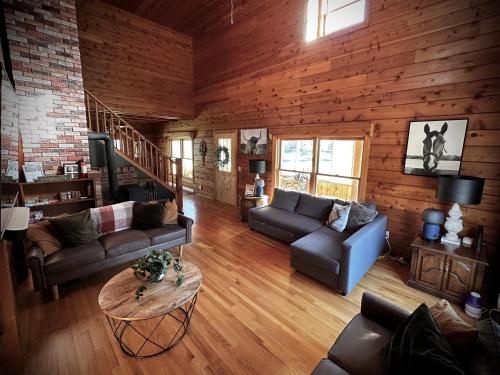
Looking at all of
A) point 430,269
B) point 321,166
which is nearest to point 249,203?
point 321,166

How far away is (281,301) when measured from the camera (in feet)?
8.44

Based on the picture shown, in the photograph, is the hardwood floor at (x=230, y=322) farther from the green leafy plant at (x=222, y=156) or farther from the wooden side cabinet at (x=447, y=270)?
the green leafy plant at (x=222, y=156)

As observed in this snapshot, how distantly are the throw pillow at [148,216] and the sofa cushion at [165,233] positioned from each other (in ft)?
0.30

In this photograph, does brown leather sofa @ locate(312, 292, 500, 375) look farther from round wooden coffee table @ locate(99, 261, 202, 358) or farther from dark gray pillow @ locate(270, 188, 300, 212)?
dark gray pillow @ locate(270, 188, 300, 212)

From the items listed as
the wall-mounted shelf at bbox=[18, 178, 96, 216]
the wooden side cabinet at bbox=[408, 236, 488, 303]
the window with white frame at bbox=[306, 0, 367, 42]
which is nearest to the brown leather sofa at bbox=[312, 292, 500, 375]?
the wooden side cabinet at bbox=[408, 236, 488, 303]

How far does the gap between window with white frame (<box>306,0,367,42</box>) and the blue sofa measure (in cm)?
299

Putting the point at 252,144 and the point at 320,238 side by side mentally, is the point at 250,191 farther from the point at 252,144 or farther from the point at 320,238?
the point at 320,238

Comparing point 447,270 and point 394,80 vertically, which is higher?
point 394,80

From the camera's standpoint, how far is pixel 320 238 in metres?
3.21

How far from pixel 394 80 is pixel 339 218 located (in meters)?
2.19

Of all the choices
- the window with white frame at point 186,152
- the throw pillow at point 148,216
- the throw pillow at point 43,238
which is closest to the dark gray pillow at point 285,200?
the throw pillow at point 148,216

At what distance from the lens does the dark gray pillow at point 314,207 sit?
3.95 metres

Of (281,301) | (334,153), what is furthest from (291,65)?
(281,301)

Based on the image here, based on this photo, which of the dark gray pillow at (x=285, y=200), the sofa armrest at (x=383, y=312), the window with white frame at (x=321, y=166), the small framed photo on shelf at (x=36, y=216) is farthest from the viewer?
the dark gray pillow at (x=285, y=200)
